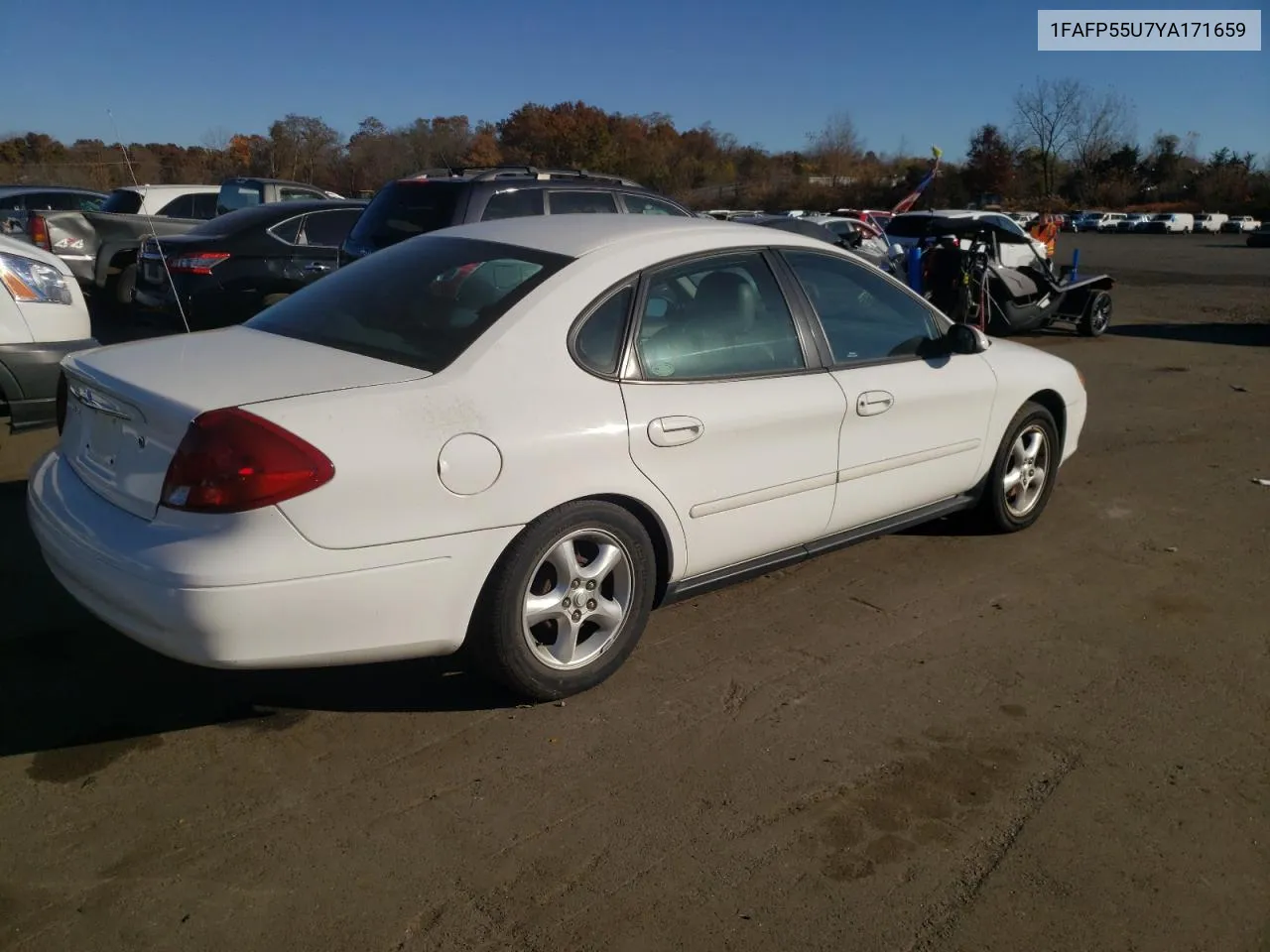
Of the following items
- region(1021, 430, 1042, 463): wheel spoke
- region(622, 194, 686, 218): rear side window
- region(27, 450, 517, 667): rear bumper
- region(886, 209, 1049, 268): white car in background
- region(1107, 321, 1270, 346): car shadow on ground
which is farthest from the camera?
region(1107, 321, 1270, 346): car shadow on ground

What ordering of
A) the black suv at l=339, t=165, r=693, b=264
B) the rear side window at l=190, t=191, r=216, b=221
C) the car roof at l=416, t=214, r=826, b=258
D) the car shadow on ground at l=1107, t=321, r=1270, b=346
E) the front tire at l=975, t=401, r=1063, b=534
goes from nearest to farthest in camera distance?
the car roof at l=416, t=214, r=826, b=258, the front tire at l=975, t=401, r=1063, b=534, the black suv at l=339, t=165, r=693, b=264, the car shadow on ground at l=1107, t=321, r=1270, b=346, the rear side window at l=190, t=191, r=216, b=221

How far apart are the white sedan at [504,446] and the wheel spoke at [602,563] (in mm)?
11

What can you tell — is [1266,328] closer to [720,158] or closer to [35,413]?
[35,413]

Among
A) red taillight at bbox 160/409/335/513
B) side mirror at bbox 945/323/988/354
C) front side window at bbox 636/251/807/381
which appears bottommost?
red taillight at bbox 160/409/335/513

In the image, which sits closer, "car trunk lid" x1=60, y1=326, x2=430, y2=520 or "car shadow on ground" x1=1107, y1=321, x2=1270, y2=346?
"car trunk lid" x1=60, y1=326, x2=430, y2=520

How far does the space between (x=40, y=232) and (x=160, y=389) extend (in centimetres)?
922

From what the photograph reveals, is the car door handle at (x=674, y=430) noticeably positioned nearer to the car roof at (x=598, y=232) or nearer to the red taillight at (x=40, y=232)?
the car roof at (x=598, y=232)

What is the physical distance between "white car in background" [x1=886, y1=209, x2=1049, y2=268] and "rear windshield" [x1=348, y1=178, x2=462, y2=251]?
7.85 metres

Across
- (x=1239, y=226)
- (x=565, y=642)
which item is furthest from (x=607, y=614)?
(x=1239, y=226)

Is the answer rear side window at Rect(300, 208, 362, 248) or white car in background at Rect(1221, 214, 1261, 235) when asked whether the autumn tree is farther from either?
rear side window at Rect(300, 208, 362, 248)

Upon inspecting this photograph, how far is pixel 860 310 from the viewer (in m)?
4.64

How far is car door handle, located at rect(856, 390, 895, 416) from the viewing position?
4.33 metres

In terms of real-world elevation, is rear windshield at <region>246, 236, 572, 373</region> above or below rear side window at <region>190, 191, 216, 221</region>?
below

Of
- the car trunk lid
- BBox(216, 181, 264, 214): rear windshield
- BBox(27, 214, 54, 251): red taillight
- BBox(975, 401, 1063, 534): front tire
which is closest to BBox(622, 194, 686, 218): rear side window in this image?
BBox(975, 401, 1063, 534): front tire
